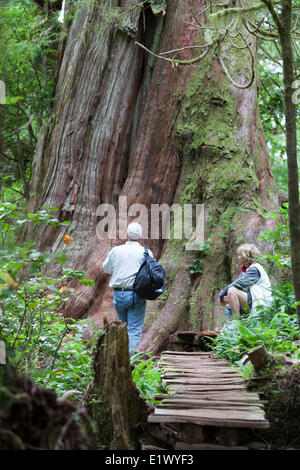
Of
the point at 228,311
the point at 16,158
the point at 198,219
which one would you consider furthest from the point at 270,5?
the point at 16,158

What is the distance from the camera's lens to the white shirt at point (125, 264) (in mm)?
6203

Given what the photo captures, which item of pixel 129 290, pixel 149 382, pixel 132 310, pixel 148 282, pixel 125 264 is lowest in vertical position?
pixel 149 382

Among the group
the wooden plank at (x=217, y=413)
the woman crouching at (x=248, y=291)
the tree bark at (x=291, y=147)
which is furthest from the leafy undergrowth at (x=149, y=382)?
the woman crouching at (x=248, y=291)

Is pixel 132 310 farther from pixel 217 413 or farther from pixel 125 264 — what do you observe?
pixel 217 413

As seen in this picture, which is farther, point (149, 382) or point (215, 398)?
point (149, 382)

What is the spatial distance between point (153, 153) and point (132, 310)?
3670mm

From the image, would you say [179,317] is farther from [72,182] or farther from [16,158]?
[16,158]

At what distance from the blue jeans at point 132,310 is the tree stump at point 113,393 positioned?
251cm

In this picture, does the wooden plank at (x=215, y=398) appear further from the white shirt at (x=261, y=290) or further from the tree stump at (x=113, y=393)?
the white shirt at (x=261, y=290)

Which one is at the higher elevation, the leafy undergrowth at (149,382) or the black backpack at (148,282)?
the black backpack at (148,282)

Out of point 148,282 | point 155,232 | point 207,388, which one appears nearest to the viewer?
point 207,388

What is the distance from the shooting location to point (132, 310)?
20.4 feet

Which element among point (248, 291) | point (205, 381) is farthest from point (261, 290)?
point (205, 381)
